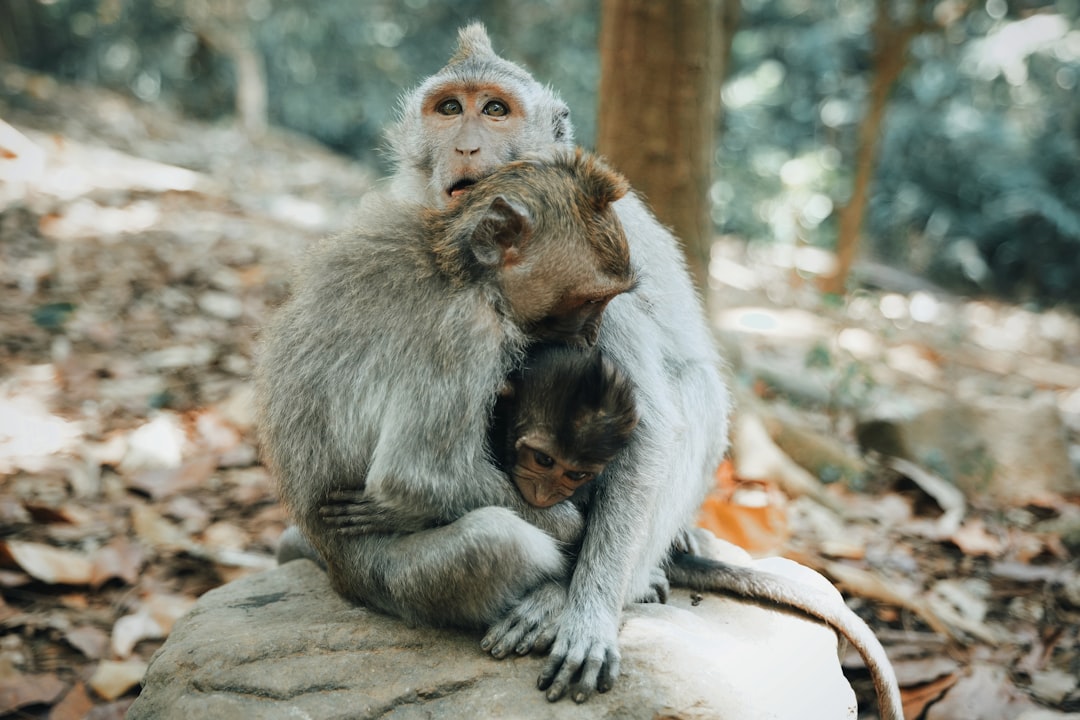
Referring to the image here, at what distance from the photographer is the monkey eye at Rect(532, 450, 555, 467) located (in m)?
3.08

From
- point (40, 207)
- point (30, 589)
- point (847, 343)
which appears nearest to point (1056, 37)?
point (847, 343)

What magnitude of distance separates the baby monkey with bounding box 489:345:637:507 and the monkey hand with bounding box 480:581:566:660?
1.09 feet

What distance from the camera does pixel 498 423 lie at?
3242mm

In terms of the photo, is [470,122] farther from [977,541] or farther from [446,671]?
[977,541]

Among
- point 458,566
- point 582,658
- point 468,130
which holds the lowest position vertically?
point 582,658

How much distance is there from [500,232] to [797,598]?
1762mm

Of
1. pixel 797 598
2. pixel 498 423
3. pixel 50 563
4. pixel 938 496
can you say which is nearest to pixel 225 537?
pixel 50 563

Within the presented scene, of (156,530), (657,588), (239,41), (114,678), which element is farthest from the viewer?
(239,41)

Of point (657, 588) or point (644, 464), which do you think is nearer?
point (644, 464)

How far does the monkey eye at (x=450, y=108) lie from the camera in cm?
402

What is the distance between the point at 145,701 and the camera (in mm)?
2934

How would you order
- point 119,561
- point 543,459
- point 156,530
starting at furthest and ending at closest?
point 156,530
point 119,561
point 543,459

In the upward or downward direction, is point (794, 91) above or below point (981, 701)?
above

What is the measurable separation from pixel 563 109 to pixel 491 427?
5.98 feet
